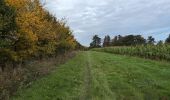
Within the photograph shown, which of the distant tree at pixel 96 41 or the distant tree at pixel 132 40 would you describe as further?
the distant tree at pixel 96 41

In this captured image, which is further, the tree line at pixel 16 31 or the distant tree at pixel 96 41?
the distant tree at pixel 96 41

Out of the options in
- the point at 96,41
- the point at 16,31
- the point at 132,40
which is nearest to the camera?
the point at 16,31

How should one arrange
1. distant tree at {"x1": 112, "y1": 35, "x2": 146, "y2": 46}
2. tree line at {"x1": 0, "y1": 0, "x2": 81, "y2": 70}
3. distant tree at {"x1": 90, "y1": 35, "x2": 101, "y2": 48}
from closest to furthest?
1. tree line at {"x1": 0, "y1": 0, "x2": 81, "y2": 70}
2. distant tree at {"x1": 112, "y1": 35, "x2": 146, "y2": 46}
3. distant tree at {"x1": 90, "y1": 35, "x2": 101, "y2": 48}

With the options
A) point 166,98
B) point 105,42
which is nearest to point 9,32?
point 166,98

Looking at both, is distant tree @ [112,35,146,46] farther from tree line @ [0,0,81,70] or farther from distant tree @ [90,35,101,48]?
tree line @ [0,0,81,70]

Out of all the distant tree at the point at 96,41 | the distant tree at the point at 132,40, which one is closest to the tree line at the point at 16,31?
the distant tree at the point at 132,40

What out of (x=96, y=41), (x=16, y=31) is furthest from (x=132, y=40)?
(x=16, y=31)

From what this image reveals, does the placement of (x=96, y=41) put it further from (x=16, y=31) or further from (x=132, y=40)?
(x=16, y=31)

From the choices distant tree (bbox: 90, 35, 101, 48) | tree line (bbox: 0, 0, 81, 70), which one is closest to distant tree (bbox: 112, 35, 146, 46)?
distant tree (bbox: 90, 35, 101, 48)

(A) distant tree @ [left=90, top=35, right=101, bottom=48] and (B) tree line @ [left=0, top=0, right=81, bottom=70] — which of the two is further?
(A) distant tree @ [left=90, top=35, right=101, bottom=48]

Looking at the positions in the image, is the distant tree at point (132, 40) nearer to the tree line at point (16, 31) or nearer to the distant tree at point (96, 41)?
the distant tree at point (96, 41)

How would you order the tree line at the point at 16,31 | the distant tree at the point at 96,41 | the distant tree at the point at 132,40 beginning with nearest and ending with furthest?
the tree line at the point at 16,31 < the distant tree at the point at 132,40 < the distant tree at the point at 96,41

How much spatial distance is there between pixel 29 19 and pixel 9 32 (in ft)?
12.6

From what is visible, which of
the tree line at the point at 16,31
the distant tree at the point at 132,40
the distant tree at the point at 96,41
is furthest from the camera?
the distant tree at the point at 96,41
